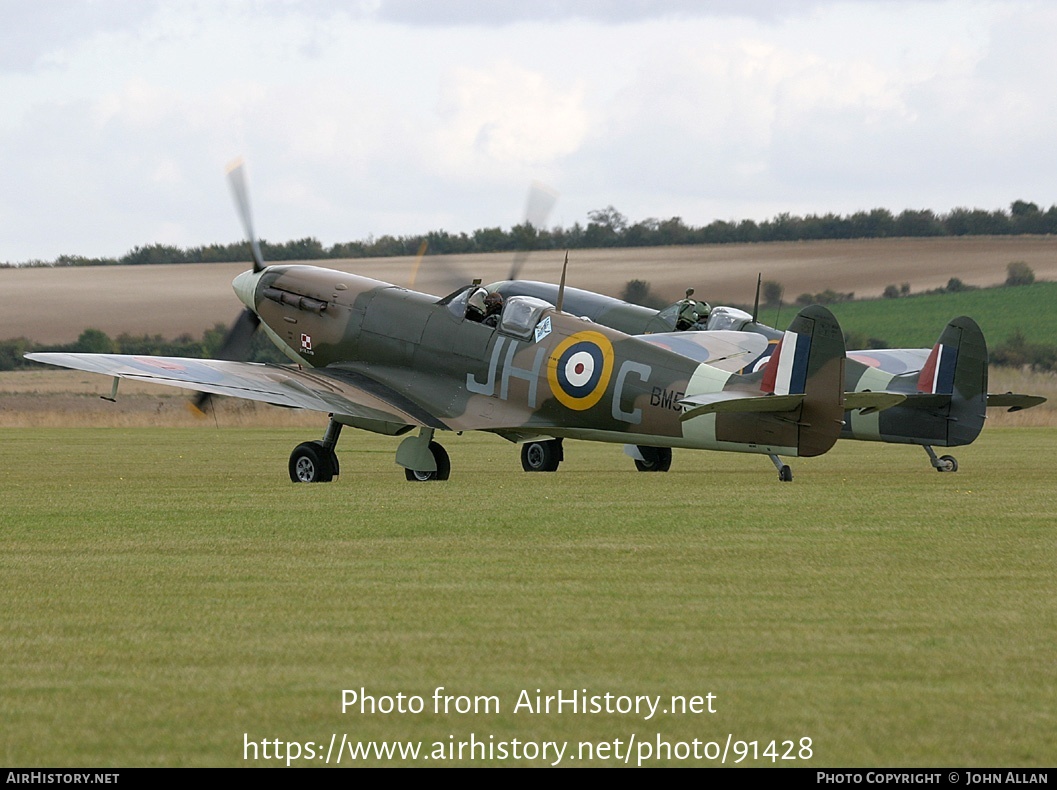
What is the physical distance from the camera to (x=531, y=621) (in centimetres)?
720

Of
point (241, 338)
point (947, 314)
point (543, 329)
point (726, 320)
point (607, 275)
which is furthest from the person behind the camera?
point (947, 314)

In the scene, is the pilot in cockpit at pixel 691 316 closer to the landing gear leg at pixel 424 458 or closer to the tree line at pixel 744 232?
the landing gear leg at pixel 424 458

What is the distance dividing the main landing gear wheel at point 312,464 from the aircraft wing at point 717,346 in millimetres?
3394

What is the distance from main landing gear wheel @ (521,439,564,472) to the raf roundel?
2.75 meters

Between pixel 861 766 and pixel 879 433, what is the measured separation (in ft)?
45.8

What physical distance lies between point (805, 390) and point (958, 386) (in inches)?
171

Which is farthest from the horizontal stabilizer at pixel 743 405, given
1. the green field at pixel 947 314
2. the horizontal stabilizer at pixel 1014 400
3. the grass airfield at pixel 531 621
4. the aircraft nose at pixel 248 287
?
the green field at pixel 947 314

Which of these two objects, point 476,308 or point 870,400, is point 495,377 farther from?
point 870,400

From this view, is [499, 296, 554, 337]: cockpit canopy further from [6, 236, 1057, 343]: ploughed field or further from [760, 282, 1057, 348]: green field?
[760, 282, 1057, 348]: green field

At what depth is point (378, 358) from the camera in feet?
59.0

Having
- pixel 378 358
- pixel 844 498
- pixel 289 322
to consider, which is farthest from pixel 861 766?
pixel 289 322

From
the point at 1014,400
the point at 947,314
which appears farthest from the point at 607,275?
the point at 1014,400

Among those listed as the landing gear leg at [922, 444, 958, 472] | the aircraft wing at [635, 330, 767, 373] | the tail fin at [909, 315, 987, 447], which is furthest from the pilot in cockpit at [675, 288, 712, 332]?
the landing gear leg at [922, 444, 958, 472]

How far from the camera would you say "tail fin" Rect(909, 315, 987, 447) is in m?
18.3
